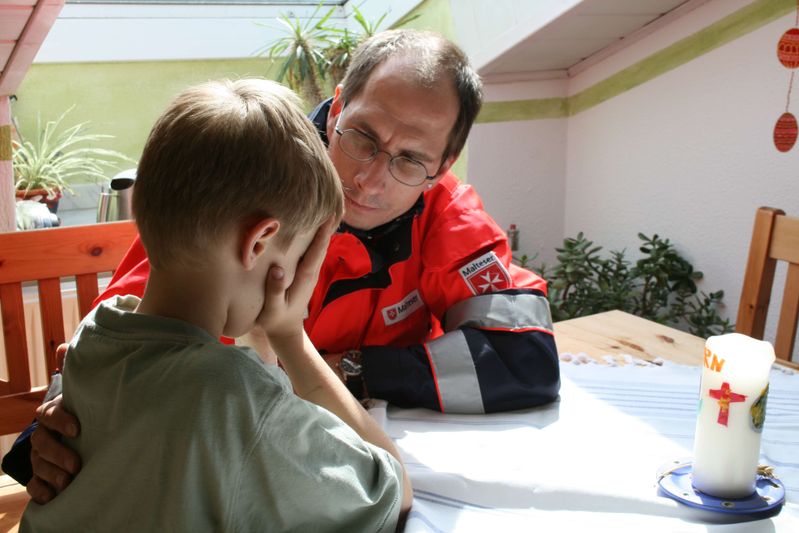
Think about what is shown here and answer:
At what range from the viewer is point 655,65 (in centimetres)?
261

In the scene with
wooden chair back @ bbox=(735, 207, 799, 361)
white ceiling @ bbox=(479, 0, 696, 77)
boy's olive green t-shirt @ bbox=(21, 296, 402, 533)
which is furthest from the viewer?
white ceiling @ bbox=(479, 0, 696, 77)

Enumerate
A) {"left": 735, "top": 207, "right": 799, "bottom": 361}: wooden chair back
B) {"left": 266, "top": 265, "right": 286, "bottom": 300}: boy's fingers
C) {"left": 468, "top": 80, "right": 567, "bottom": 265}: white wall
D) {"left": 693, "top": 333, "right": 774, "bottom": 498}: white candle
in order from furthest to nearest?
1. {"left": 468, "top": 80, "right": 567, "bottom": 265}: white wall
2. {"left": 735, "top": 207, "right": 799, "bottom": 361}: wooden chair back
3. {"left": 693, "top": 333, "right": 774, "bottom": 498}: white candle
4. {"left": 266, "top": 265, "right": 286, "bottom": 300}: boy's fingers

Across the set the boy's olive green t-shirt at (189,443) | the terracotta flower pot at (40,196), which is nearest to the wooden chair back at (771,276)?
the boy's olive green t-shirt at (189,443)

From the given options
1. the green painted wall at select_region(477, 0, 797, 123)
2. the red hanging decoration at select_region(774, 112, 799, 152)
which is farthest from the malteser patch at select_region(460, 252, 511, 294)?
the green painted wall at select_region(477, 0, 797, 123)

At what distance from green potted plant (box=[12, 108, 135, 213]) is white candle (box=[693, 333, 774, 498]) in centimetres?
253

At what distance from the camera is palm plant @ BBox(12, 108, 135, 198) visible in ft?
9.25

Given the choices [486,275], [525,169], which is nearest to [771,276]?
[486,275]

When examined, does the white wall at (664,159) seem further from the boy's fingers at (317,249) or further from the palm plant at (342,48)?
A: the boy's fingers at (317,249)

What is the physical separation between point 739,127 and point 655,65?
406mm

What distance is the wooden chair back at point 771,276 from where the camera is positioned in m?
1.54

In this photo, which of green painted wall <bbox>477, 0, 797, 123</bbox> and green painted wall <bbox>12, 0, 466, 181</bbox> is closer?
green painted wall <bbox>477, 0, 797, 123</bbox>

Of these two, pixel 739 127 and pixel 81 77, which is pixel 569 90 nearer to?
pixel 739 127

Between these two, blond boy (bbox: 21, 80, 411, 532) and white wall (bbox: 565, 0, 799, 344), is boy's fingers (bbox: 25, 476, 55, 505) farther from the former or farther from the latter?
white wall (bbox: 565, 0, 799, 344)

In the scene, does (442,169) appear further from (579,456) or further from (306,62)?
(306,62)
